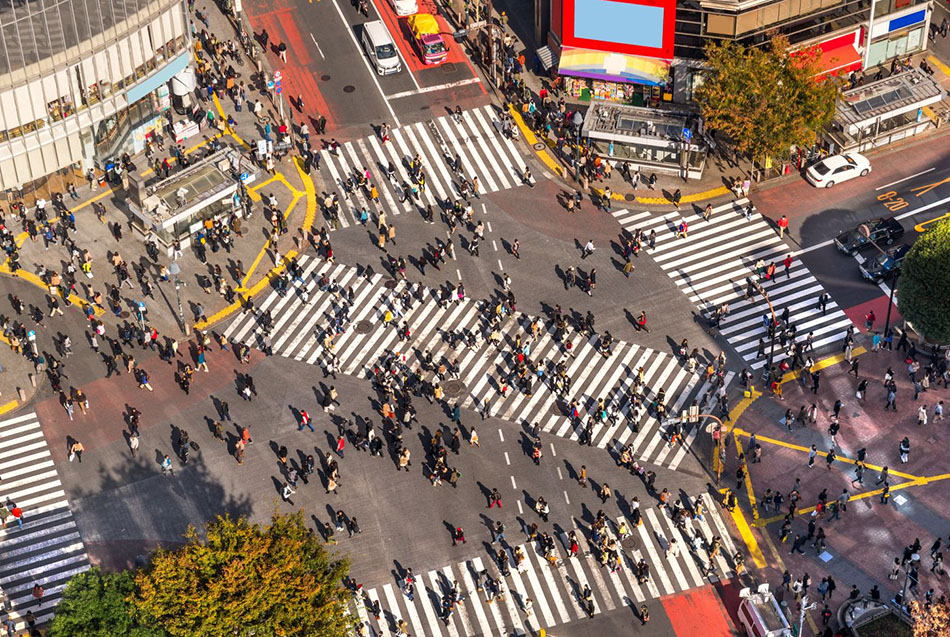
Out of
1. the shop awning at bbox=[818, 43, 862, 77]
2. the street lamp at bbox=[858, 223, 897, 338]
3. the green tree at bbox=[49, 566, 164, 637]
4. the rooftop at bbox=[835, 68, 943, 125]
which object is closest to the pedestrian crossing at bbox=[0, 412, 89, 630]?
the green tree at bbox=[49, 566, 164, 637]

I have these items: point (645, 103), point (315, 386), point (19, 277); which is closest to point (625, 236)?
point (645, 103)

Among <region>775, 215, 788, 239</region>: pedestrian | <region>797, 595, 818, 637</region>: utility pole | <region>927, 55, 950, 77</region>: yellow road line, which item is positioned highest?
<region>927, 55, 950, 77</region>: yellow road line

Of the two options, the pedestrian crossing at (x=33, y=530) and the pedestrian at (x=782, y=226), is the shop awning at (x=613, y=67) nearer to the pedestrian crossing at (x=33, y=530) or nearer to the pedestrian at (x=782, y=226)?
the pedestrian at (x=782, y=226)

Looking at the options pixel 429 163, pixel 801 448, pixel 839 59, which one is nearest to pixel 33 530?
pixel 429 163

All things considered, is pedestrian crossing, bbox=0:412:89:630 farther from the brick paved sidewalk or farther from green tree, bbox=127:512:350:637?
the brick paved sidewalk

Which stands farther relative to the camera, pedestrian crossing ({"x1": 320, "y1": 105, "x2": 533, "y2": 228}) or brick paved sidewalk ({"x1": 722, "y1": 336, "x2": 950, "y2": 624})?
pedestrian crossing ({"x1": 320, "y1": 105, "x2": 533, "y2": 228})

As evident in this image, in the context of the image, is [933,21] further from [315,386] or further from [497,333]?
[315,386]

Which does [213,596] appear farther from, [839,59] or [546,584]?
[839,59]

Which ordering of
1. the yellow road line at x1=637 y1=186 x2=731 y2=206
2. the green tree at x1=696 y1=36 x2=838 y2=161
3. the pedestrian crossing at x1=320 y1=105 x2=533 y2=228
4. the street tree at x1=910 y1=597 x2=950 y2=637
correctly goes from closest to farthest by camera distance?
1. the street tree at x1=910 y1=597 x2=950 y2=637
2. the green tree at x1=696 y1=36 x2=838 y2=161
3. the yellow road line at x1=637 y1=186 x2=731 y2=206
4. the pedestrian crossing at x1=320 y1=105 x2=533 y2=228
